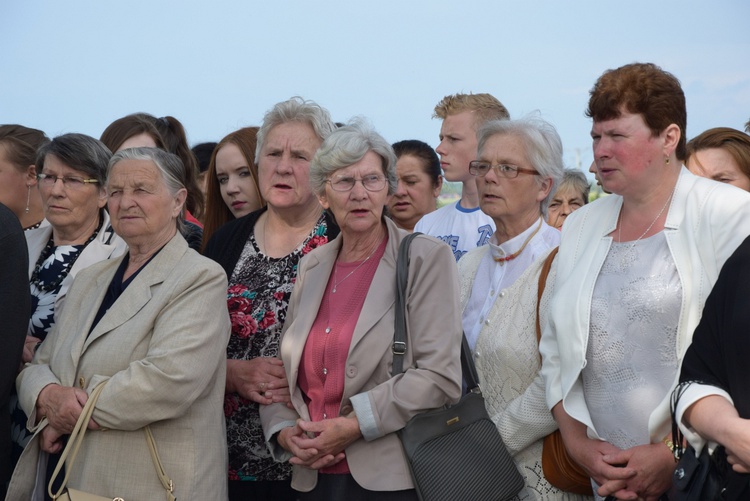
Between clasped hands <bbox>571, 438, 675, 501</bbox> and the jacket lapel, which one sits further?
the jacket lapel

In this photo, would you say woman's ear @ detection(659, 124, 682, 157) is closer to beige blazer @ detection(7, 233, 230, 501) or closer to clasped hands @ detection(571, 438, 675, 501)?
clasped hands @ detection(571, 438, 675, 501)

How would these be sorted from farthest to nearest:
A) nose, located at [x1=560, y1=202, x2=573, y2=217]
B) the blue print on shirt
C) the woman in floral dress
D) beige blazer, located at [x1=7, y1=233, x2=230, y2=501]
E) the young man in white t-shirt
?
nose, located at [x1=560, y1=202, x2=573, y2=217] → the young man in white t-shirt → the blue print on shirt → the woman in floral dress → beige blazer, located at [x1=7, y1=233, x2=230, y2=501]

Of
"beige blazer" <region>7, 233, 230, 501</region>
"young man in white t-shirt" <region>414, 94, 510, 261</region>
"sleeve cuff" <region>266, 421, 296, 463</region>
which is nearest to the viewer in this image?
"beige blazer" <region>7, 233, 230, 501</region>

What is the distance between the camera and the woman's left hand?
10.4 ft

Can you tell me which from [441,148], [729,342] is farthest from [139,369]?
[441,148]

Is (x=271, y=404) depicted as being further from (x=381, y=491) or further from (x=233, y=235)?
(x=233, y=235)

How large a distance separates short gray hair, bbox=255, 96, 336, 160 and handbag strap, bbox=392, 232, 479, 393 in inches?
35.5

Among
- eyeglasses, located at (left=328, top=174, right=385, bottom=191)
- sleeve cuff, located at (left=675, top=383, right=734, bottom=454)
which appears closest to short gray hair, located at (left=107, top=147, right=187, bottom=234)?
eyeglasses, located at (left=328, top=174, right=385, bottom=191)

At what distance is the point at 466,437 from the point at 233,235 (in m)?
1.52

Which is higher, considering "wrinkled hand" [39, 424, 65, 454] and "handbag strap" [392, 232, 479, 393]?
"handbag strap" [392, 232, 479, 393]

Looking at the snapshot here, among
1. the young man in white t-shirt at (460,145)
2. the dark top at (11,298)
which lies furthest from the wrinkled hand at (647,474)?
the young man in white t-shirt at (460,145)

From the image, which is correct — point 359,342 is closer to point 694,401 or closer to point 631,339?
point 631,339

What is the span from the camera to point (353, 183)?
3.55 metres

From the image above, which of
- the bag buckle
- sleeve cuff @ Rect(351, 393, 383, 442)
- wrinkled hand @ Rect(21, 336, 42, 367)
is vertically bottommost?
sleeve cuff @ Rect(351, 393, 383, 442)
